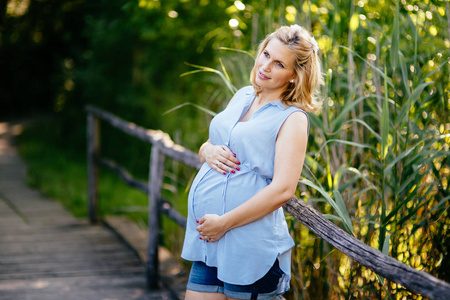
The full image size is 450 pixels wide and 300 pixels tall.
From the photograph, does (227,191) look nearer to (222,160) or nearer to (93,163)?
(222,160)

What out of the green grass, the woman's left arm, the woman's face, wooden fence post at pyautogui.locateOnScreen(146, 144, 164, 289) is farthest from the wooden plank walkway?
the woman's face

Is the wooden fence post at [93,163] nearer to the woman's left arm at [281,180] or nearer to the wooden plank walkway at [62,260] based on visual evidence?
the wooden plank walkway at [62,260]

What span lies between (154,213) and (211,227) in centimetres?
171

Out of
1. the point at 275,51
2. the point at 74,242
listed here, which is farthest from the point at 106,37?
the point at 275,51

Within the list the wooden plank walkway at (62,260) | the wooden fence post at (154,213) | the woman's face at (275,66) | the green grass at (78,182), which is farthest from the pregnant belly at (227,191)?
the green grass at (78,182)

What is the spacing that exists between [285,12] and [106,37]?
4.21 metres

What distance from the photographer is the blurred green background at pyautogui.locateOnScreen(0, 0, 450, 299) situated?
84.4 inches

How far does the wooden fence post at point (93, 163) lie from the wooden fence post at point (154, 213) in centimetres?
161

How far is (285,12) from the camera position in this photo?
11.5ft

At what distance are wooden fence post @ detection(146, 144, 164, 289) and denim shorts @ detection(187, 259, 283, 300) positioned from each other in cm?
149

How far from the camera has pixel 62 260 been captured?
379 centimetres

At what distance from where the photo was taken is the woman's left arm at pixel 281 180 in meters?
1.63

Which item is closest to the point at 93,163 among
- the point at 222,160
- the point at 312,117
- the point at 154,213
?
the point at 154,213

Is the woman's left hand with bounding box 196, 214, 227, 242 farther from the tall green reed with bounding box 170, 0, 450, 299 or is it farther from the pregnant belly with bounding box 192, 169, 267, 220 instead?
the tall green reed with bounding box 170, 0, 450, 299
